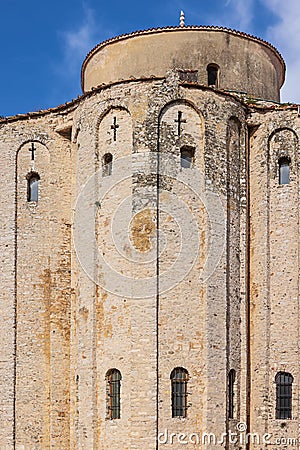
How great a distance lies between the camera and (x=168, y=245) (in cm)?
2323

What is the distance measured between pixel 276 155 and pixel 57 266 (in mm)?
6724

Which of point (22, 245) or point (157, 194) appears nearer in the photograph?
point (157, 194)

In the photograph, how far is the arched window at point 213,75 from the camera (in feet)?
88.4

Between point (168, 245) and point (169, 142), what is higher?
point (169, 142)

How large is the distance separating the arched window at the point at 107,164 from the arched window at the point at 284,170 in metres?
4.67

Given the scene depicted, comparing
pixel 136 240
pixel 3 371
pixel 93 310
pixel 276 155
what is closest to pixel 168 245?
pixel 136 240

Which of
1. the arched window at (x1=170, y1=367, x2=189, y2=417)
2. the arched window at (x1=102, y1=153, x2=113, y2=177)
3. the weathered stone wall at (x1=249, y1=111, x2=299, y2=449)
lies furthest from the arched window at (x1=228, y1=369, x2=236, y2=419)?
the arched window at (x1=102, y1=153, x2=113, y2=177)

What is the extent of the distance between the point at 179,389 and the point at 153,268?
3.04 metres

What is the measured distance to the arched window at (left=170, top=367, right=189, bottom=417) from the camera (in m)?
22.6

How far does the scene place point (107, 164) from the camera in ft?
79.9

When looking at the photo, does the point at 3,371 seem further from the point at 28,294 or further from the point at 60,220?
the point at 60,220

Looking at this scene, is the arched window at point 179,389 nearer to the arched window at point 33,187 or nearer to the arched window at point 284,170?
the arched window at point 284,170

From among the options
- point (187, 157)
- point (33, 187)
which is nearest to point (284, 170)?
point (187, 157)

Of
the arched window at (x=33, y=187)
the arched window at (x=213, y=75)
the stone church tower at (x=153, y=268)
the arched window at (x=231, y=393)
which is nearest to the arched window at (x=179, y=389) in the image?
the stone church tower at (x=153, y=268)
